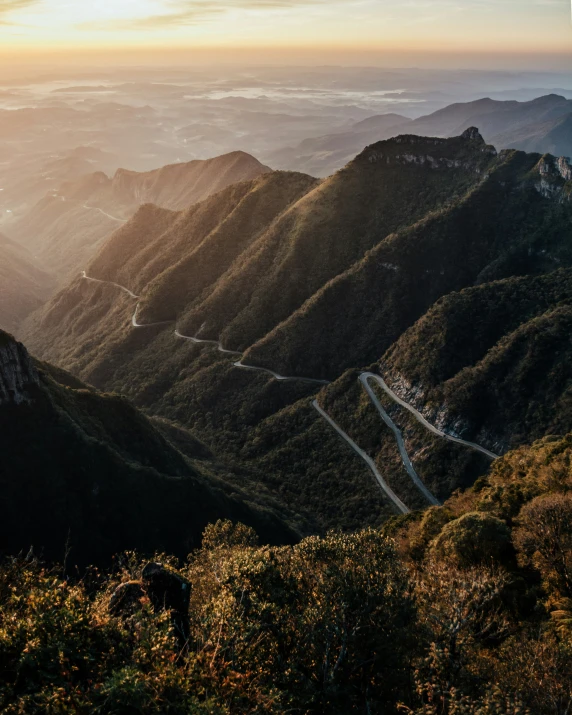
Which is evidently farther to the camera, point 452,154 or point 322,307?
point 452,154

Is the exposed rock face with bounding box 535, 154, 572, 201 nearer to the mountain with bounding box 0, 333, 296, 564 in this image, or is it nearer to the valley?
the valley

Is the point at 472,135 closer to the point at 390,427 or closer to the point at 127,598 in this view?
the point at 390,427

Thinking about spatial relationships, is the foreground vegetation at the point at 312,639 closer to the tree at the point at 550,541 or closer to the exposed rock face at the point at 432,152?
the tree at the point at 550,541

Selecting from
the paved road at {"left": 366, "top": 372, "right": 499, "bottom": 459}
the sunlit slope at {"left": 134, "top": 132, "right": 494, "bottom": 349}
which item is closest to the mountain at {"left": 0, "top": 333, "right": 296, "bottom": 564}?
the paved road at {"left": 366, "top": 372, "right": 499, "bottom": 459}

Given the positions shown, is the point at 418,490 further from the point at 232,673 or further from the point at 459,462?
the point at 232,673

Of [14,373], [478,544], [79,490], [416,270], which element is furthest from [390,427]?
[14,373]

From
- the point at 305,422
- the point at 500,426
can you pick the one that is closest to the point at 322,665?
the point at 500,426

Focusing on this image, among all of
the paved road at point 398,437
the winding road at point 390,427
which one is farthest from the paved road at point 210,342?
the paved road at point 398,437
